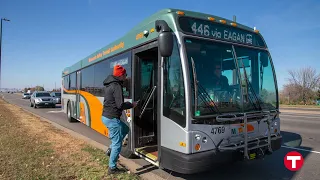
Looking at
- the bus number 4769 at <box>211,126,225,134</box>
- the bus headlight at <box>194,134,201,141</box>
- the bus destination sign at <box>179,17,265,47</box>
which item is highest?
the bus destination sign at <box>179,17,265,47</box>

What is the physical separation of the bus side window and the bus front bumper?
1.74 ft

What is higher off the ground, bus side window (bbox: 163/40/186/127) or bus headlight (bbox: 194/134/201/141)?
bus side window (bbox: 163/40/186/127)

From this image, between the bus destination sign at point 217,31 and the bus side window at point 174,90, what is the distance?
1.40ft

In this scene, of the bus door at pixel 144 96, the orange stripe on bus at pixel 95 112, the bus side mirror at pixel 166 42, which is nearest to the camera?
the bus side mirror at pixel 166 42

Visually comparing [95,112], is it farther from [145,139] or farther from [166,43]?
[166,43]

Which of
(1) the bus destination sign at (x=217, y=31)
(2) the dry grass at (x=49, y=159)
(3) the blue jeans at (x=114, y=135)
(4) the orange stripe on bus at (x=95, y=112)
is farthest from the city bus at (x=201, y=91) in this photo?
(4) the orange stripe on bus at (x=95, y=112)

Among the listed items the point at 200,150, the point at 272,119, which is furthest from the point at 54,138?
the point at 272,119

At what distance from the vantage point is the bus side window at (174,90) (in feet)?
13.6

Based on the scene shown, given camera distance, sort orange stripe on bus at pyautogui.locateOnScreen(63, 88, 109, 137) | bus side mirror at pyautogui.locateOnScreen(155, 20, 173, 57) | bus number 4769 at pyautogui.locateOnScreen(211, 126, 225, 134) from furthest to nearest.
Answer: orange stripe on bus at pyautogui.locateOnScreen(63, 88, 109, 137) < bus number 4769 at pyautogui.locateOnScreen(211, 126, 225, 134) < bus side mirror at pyautogui.locateOnScreen(155, 20, 173, 57)

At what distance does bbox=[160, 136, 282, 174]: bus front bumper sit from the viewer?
3922mm

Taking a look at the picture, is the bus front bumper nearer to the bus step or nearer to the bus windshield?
the bus windshield

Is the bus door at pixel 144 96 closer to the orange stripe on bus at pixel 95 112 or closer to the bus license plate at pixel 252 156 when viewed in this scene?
the orange stripe on bus at pixel 95 112

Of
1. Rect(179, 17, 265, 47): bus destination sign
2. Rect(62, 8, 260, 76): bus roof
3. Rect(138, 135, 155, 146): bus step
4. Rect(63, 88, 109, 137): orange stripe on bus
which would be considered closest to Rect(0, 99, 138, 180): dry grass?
Rect(63, 88, 109, 137): orange stripe on bus

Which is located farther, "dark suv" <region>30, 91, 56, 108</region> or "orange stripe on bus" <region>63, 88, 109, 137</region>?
"dark suv" <region>30, 91, 56, 108</region>
